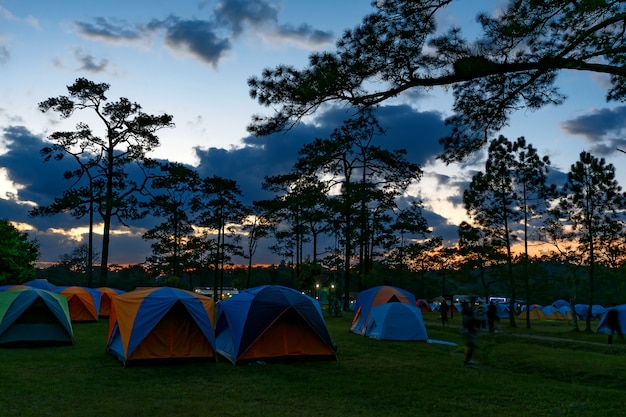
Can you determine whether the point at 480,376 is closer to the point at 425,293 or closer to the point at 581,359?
the point at 581,359

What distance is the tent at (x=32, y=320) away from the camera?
14.2m

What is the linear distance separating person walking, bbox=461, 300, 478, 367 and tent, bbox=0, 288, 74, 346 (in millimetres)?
12635

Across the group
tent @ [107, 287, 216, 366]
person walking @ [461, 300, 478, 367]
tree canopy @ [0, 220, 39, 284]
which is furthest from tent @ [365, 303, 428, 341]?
tree canopy @ [0, 220, 39, 284]

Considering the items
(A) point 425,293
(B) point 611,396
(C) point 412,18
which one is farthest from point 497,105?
(A) point 425,293

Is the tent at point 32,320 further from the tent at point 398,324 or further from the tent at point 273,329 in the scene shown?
the tent at point 398,324

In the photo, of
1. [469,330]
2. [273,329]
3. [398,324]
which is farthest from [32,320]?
[469,330]

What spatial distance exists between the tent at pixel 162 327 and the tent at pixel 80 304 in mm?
12980

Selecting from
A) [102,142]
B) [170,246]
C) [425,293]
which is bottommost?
[425,293]

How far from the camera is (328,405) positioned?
26.5ft

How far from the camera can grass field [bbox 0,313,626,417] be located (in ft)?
25.4

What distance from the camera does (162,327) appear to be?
12.0 metres

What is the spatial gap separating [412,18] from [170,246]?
40044mm

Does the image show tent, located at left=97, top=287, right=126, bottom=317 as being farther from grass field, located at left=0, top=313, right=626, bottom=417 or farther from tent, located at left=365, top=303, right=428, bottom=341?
tent, located at left=365, top=303, right=428, bottom=341

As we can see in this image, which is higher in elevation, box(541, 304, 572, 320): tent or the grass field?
the grass field
